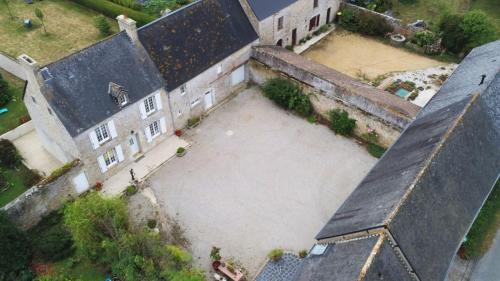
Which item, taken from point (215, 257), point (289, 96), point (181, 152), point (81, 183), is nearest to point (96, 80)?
point (81, 183)

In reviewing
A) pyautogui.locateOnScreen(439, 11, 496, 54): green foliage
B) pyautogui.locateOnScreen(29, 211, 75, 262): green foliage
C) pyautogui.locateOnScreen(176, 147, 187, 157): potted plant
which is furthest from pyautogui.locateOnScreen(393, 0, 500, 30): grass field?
pyautogui.locateOnScreen(29, 211, 75, 262): green foliage

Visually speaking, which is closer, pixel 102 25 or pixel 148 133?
pixel 148 133

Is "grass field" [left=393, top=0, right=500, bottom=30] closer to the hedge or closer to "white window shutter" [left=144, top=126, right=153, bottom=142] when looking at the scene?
the hedge

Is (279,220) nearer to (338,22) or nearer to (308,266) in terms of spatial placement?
(308,266)

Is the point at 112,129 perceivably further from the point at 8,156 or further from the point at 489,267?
the point at 489,267

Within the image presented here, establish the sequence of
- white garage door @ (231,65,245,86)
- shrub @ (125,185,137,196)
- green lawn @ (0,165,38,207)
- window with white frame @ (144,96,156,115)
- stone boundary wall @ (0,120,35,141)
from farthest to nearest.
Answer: white garage door @ (231,65,245,86) → stone boundary wall @ (0,120,35,141) → window with white frame @ (144,96,156,115) → shrub @ (125,185,137,196) → green lawn @ (0,165,38,207)

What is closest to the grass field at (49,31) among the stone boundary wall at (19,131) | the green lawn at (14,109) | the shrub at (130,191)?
the green lawn at (14,109)
